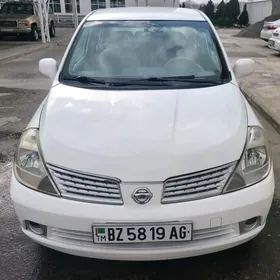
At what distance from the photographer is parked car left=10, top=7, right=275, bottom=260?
214cm

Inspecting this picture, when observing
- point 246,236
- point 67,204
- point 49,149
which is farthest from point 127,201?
point 246,236

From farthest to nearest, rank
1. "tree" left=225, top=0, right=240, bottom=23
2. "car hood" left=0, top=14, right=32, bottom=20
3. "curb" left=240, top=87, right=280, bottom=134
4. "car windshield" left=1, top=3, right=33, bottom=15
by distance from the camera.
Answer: "tree" left=225, top=0, right=240, bottom=23
"car windshield" left=1, top=3, right=33, bottom=15
"car hood" left=0, top=14, right=32, bottom=20
"curb" left=240, top=87, right=280, bottom=134

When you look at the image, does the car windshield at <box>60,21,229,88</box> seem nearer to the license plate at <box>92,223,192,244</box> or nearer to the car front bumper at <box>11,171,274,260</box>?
the car front bumper at <box>11,171,274,260</box>

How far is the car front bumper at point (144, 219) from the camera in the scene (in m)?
2.12

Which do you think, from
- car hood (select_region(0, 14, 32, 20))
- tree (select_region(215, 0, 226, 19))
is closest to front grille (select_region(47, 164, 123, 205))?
car hood (select_region(0, 14, 32, 20))

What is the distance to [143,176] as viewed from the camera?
2143mm

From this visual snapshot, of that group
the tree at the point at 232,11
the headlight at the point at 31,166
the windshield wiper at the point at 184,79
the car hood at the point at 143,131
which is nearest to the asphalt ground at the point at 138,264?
the headlight at the point at 31,166

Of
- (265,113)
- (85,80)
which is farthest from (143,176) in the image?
(265,113)

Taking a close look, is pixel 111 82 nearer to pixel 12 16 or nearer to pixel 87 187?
pixel 87 187

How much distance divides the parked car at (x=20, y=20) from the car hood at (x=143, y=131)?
1729cm

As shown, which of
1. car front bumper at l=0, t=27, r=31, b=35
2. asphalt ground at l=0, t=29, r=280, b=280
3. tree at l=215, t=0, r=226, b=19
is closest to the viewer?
asphalt ground at l=0, t=29, r=280, b=280

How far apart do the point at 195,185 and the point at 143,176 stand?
30cm

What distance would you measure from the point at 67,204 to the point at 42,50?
51.3 ft

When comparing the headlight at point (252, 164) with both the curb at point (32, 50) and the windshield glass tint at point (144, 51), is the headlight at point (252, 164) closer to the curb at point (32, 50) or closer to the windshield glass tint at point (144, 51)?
the windshield glass tint at point (144, 51)
